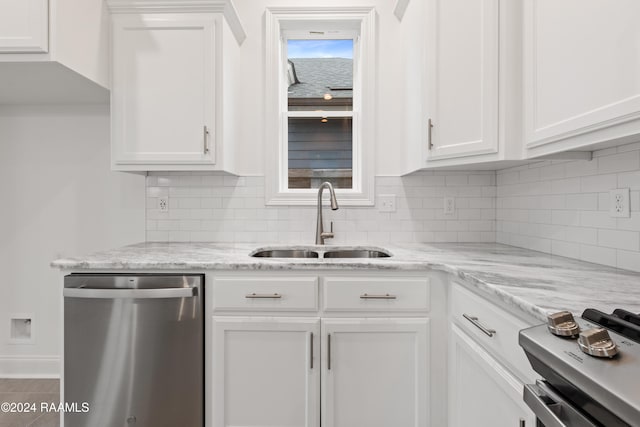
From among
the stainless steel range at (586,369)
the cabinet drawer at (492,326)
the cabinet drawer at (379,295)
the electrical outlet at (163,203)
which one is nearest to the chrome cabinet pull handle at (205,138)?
the electrical outlet at (163,203)

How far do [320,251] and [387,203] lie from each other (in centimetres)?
57

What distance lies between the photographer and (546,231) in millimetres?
1839

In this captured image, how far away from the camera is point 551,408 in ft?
2.32

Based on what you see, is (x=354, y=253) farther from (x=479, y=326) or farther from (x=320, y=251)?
(x=479, y=326)

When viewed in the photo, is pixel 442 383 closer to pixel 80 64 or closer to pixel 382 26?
pixel 382 26

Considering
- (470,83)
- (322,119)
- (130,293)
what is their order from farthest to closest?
(322,119) < (470,83) < (130,293)

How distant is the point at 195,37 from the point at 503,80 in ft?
5.12

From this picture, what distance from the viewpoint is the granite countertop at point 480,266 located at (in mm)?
996

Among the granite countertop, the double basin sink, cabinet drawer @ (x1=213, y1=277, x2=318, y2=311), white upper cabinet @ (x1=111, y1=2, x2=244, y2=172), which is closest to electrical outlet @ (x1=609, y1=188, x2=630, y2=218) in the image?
the granite countertop

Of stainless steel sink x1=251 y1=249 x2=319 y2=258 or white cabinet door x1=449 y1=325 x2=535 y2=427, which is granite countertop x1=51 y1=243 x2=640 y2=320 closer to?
stainless steel sink x1=251 y1=249 x2=319 y2=258

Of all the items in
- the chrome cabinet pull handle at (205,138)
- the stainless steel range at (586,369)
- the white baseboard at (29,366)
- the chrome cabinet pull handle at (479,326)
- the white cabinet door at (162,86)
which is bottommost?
the white baseboard at (29,366)

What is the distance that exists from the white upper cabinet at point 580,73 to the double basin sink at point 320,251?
105cm

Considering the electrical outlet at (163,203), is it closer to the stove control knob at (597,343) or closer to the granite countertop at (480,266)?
the granite countertop at (480,266)

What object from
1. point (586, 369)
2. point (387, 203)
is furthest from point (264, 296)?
point (586, 369)
